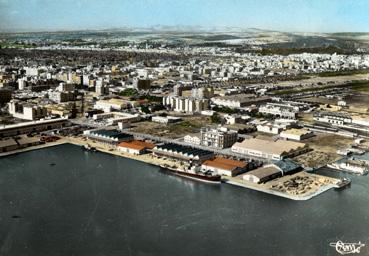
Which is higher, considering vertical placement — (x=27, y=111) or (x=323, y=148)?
(x=27, y=111)

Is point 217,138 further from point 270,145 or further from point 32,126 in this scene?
point 32,126

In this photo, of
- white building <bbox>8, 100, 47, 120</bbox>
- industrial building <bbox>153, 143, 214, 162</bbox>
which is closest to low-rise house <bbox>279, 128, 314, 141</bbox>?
industrial building <bbox>153, 143, 214, 162</bbox>

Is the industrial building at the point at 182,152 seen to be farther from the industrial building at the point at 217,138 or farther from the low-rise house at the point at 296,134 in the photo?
the low-rise house at the point at 296,134

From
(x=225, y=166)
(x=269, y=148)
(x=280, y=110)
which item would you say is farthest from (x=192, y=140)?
(x=280, y=110)

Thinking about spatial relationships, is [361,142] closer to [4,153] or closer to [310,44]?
[4,153]

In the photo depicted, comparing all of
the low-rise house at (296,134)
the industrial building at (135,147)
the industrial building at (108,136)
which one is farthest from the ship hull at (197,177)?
the low-rise house at (296,134)


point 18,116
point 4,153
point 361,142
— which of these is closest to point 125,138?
point 4,153

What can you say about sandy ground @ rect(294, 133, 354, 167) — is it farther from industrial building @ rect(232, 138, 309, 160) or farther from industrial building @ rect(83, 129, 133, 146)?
industrial building @ rect(83, 129, 133, 146)

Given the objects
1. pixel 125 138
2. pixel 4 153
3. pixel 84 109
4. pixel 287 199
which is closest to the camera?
pixel 287 199
